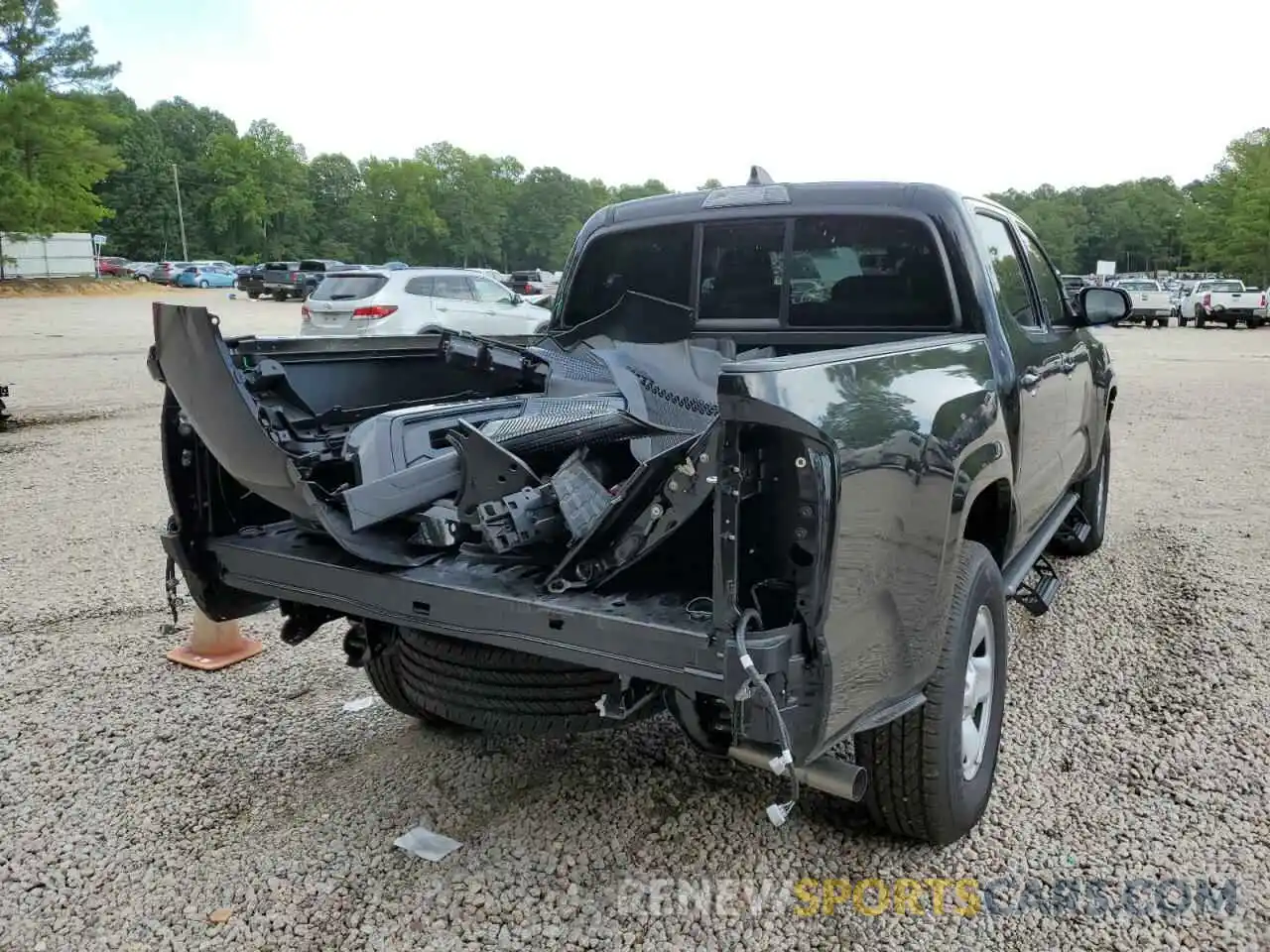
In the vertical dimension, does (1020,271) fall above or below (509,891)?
above

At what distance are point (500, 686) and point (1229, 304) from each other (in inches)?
1360

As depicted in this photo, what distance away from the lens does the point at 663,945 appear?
8.50 feet

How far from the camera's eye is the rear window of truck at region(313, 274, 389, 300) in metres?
16.0

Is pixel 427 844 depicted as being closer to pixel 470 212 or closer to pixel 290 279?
pixel 290 279

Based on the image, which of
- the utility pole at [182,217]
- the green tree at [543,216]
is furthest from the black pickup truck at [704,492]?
the green tree at [543,216]

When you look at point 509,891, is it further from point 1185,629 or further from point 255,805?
point 1185,629

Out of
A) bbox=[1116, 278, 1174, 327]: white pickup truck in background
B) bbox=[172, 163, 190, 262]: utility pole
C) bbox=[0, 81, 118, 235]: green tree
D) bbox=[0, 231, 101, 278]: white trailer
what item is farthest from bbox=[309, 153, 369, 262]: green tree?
bbox=[1116, 278, 1174, 327]: white pickup truck in background

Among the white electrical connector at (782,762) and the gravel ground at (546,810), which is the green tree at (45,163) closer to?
the gravel ground at (546,810)

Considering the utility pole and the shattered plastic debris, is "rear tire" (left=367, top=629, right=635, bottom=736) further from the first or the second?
the utility pole

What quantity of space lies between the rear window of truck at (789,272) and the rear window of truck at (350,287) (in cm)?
1216

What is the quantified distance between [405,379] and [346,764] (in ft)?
4.88

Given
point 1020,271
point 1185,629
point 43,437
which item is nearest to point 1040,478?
point 1020,271

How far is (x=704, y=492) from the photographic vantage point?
229 centimetres

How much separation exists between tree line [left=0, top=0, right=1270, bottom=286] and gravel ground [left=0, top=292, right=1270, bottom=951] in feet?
116
